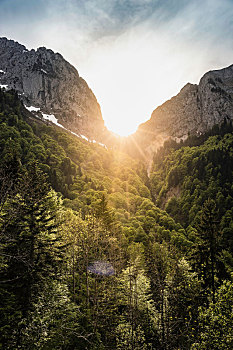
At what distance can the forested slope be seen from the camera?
12.2 metres

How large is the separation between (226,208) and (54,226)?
262ft

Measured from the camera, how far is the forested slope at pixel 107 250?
481 inches

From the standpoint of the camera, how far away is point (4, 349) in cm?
1055

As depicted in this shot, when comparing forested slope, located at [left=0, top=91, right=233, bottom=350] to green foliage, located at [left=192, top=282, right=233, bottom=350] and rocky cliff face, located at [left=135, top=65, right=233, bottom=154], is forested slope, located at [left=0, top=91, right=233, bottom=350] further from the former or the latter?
rocky cliff face, located at [left=135, top=65, right=233, bottom=154]

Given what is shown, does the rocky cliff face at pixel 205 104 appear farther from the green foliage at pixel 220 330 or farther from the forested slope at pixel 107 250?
the green foliage at pixel 220 330

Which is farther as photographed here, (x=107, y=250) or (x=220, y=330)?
(x=107, y=250)

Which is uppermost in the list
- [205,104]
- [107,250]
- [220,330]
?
[205,104]

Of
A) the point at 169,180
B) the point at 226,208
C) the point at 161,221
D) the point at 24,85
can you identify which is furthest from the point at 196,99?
the point at 24,85

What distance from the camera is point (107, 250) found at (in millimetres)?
22781

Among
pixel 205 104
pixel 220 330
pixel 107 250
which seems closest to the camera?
pixel 220 330

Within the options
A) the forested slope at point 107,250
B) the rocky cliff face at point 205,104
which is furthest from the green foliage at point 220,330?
the rocky cliff face at point 205,104

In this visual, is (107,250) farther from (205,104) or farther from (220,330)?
(205,104)

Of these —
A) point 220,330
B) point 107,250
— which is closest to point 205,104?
point 107,250

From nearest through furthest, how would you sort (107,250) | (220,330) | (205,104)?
(220,330) < (107,250) < (205,104)
